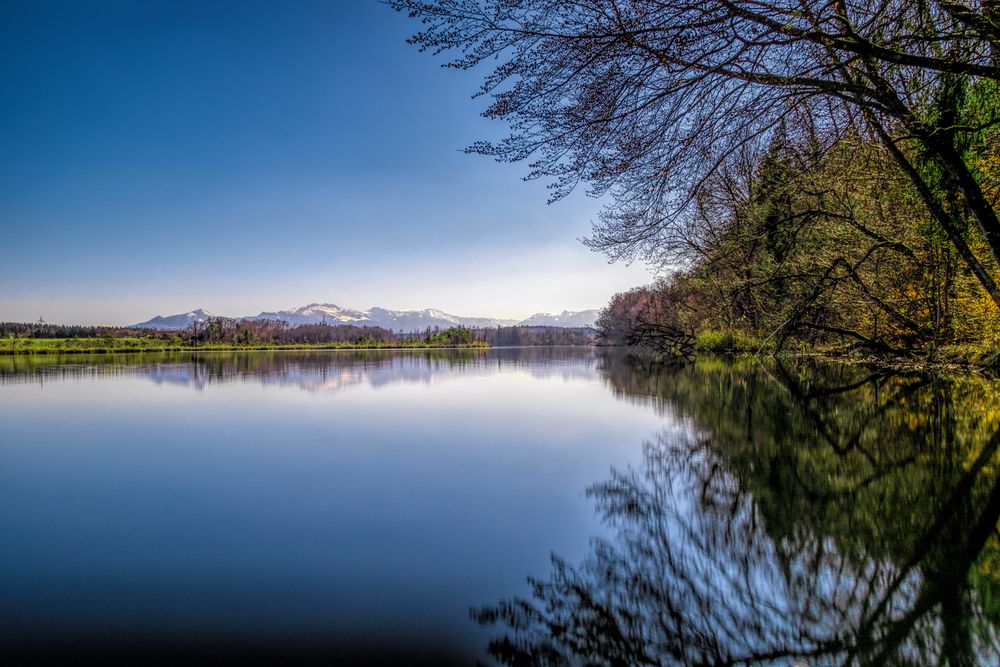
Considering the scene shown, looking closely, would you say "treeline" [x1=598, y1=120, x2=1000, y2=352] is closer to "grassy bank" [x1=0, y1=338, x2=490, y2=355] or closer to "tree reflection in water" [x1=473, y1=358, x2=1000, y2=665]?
"tree reflection in water" [x1=473, y1=358, x2=1000, y2=665]

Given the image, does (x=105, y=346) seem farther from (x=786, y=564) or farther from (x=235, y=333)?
(x=786, y=564)

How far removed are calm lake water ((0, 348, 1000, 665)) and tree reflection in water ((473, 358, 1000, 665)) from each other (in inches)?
0.4

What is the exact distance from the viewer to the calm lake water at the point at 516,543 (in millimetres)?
1456

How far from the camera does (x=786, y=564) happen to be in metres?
1.86

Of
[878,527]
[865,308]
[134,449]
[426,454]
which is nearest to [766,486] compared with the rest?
[878,527]

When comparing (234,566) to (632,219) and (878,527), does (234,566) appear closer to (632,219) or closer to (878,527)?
(878,527)

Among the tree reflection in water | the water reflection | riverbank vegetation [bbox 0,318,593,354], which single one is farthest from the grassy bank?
the tree reflection in water

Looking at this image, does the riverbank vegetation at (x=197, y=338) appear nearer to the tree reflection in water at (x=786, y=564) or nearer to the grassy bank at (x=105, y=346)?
the grassy bank at (x=105, y=346)

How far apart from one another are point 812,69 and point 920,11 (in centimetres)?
61

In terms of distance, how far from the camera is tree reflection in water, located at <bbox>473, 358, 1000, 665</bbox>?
1.41 metres

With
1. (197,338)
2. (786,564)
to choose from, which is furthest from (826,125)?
(197,338)

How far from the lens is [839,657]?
53.1 inches

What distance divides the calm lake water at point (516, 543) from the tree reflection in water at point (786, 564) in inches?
0.4

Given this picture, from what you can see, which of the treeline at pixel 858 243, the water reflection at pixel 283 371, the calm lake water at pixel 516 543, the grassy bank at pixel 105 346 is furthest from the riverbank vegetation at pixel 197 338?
the treeline at pixel 858 243
